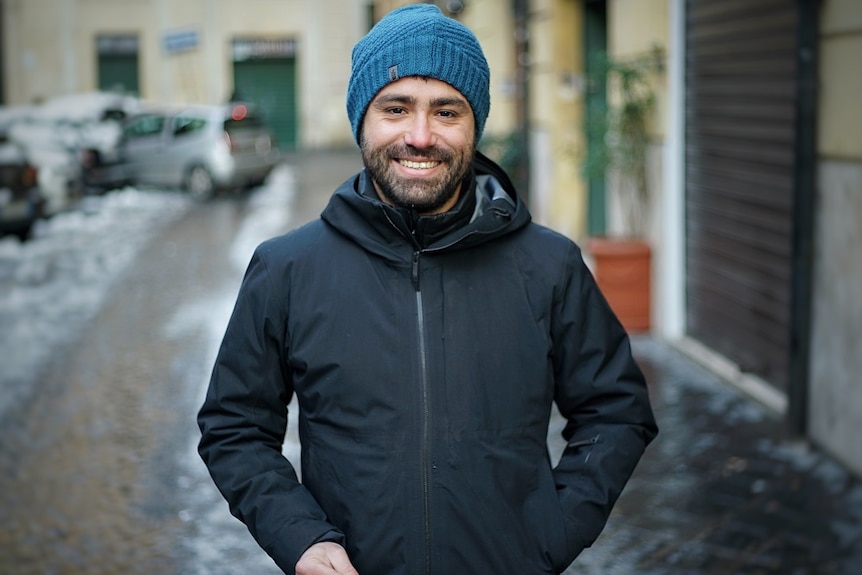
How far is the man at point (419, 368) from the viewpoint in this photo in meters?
2.29

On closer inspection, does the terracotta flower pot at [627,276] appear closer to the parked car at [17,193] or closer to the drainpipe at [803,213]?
the drainpipe at [803,213]

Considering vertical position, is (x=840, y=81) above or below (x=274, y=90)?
below

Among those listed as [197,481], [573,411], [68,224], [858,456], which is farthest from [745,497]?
[68,224]

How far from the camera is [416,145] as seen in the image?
2344 mm

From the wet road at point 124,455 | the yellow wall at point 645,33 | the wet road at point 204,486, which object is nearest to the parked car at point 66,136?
the wet road at point 124,455

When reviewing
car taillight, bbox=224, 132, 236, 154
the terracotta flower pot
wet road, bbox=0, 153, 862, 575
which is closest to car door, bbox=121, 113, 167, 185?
car taillight, bbox=224, 132, 236, 154

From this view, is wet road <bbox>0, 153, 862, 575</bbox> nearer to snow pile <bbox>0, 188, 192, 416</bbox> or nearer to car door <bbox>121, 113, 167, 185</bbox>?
snow pile <bbox>0, 188, 192, 416</bbox>

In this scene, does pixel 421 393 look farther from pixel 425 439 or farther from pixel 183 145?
pixel 183 145

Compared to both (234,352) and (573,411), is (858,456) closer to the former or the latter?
(573,411)

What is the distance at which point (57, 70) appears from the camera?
37.8 meters

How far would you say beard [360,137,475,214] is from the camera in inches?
93.4

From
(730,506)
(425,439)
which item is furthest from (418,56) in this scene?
(730,506)

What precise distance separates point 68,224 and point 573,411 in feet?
59.1

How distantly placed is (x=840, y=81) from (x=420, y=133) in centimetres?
438
